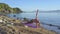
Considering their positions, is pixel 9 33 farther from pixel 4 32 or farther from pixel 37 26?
pixel 37 26

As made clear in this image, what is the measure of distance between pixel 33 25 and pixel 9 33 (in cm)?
1601

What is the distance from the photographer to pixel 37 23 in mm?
31703

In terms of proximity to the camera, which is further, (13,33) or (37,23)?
(37,23)

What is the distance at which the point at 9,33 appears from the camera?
17234mm

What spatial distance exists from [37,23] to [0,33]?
1503 centimetres

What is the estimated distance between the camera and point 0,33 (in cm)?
1717

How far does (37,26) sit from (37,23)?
19.4 inches

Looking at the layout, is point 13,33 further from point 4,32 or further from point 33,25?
point 33,25

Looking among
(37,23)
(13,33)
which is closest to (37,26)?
(37,23)

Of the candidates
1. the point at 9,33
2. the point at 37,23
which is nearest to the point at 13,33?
the point at 9,33

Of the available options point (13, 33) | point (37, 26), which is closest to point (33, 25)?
point (37, 26)

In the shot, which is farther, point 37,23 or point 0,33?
point 37,23

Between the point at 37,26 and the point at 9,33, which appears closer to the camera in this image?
the point at 9,33

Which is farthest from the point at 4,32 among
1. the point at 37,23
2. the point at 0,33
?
the point at 37,23
